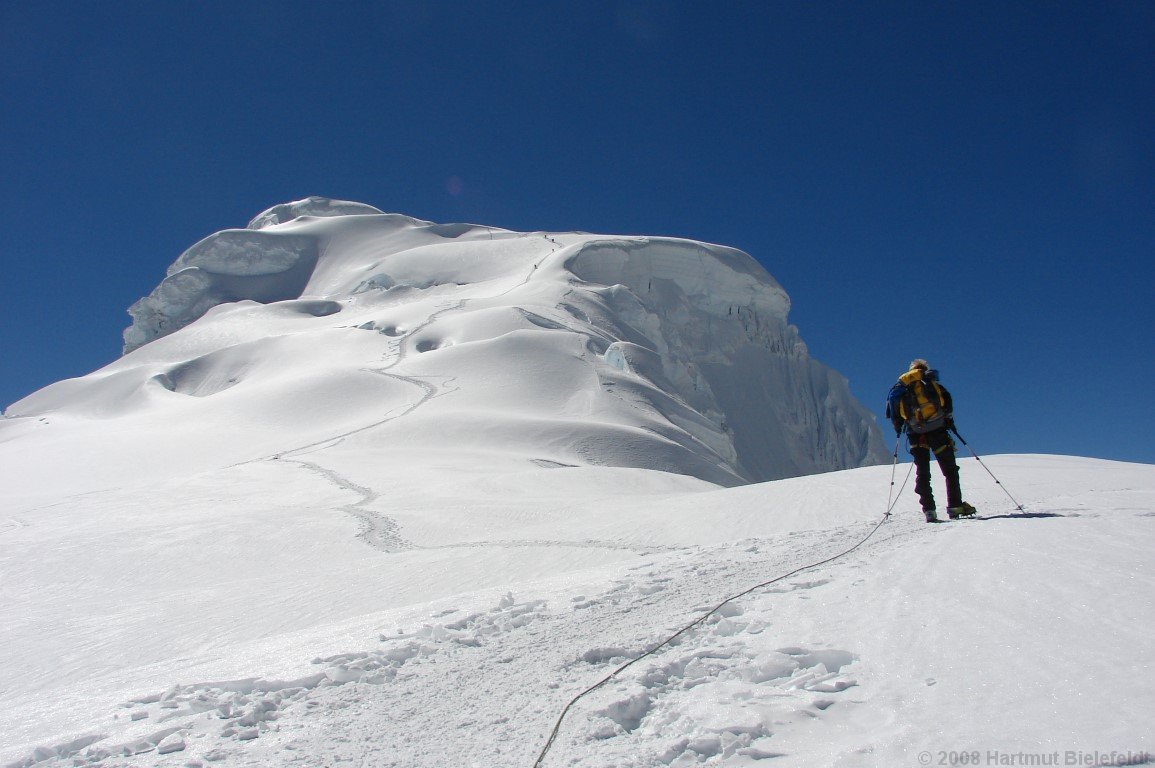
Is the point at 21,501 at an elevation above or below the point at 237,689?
above

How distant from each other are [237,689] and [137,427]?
36.3 m

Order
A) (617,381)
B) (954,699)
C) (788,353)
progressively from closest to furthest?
(954,699) → (617,381) → (788,353)

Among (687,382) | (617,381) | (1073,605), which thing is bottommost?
(1073,605)

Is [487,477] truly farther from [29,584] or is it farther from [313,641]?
[313,641]

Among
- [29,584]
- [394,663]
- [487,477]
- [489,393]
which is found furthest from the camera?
[489,393]

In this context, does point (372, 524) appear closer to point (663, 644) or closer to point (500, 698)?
point (500, 698)

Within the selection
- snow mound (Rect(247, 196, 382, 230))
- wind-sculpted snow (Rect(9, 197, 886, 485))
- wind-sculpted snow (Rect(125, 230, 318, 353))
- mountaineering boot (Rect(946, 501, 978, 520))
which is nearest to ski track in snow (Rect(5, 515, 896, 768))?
mountaineering boot (Rect(946, 501, 978, 520))

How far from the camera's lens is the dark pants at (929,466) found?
7812 millimetres

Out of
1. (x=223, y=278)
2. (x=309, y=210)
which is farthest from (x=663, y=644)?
(x=309, y=210)

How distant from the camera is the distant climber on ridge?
26.5 ft

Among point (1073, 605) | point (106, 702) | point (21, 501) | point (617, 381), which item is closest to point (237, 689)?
point (106, 702)

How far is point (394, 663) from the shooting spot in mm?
4566

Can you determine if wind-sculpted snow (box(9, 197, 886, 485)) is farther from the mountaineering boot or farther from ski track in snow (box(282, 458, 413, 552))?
the mountaineering boot

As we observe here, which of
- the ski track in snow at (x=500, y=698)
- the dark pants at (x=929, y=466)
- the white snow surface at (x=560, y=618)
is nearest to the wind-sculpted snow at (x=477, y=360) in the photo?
the white snow surface at (x=560, y=618)
